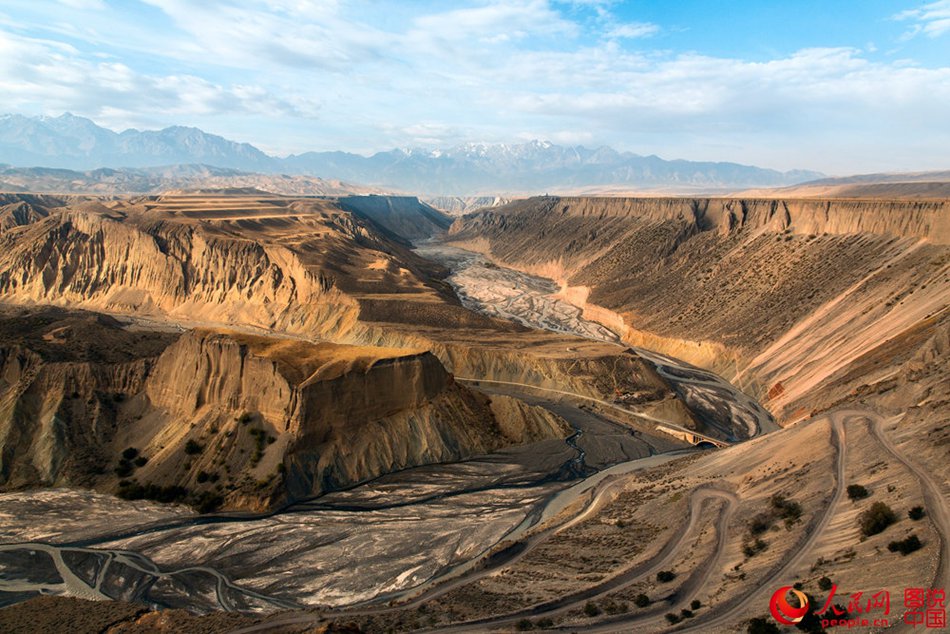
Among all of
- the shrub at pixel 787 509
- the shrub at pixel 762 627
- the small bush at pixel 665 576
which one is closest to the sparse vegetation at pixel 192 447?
the small bush at pixel 665 576

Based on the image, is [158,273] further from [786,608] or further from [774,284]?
[786,608]

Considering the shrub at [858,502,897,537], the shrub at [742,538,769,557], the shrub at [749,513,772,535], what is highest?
the shrub at [858,502,897,537]

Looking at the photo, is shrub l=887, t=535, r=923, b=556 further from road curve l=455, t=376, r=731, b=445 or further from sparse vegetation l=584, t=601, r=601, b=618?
road curve l=455, t=376, r=731, b=445

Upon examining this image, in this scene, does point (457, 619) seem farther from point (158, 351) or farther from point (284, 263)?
point (284, 263)

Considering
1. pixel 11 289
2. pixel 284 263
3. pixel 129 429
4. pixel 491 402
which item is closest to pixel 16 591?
pixel 129 429

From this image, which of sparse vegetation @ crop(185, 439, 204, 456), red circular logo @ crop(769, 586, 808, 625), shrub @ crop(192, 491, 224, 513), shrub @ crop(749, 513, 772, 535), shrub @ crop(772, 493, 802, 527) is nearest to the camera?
red circular logo @ crop(769, 586, 808, 625)

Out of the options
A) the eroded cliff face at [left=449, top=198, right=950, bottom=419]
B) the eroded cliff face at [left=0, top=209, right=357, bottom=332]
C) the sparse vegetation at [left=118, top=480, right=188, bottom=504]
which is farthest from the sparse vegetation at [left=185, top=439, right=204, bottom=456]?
the eroded cliff face at [left=0, top=209, right=357, bottom=332]

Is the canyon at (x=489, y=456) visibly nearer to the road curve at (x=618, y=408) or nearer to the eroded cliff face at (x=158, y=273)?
the road curve at (x=618, y=408)
